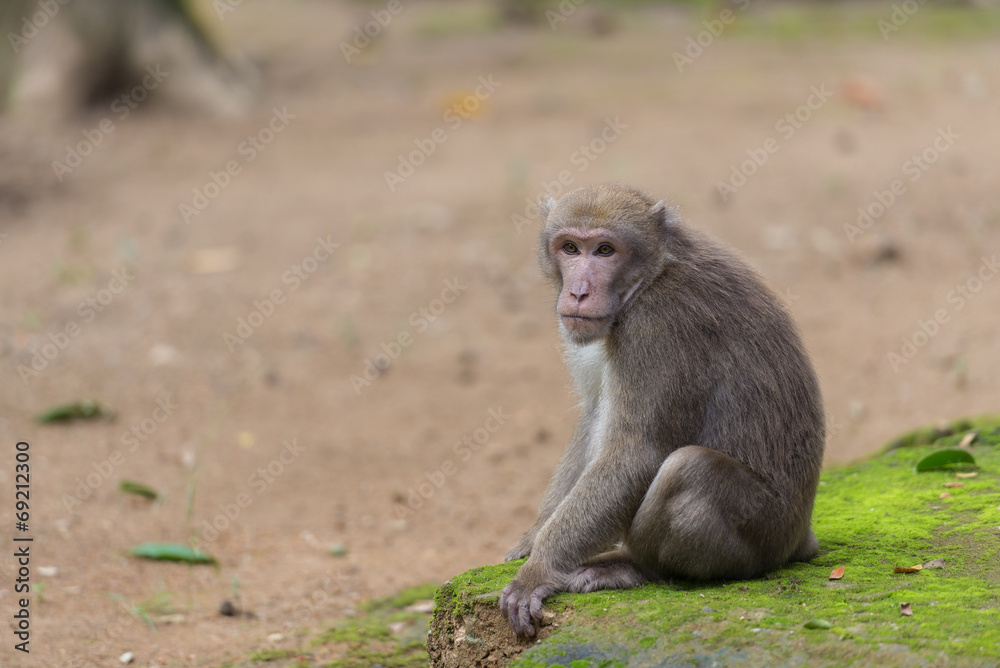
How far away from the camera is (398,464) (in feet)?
28.6

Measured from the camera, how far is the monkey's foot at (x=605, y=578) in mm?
4449

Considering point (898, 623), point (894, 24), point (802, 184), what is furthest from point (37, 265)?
point (894, 24)

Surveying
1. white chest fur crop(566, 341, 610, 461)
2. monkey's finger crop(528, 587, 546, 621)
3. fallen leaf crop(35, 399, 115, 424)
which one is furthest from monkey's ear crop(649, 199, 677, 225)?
fallen leaf crop(35, 399, 115, 424)

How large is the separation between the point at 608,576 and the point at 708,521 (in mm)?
494

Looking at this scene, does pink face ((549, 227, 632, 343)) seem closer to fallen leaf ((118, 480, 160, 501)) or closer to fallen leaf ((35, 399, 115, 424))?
fallen leaf ((118, 480, 160, 501))

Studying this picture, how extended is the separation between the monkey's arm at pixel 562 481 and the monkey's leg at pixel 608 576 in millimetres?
582

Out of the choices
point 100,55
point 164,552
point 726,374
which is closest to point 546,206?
point 726,374

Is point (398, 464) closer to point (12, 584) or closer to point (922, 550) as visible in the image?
point (12, 584)

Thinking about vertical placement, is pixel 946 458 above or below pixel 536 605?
above

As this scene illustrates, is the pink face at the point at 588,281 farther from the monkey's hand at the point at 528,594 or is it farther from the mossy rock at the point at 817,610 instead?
the mossy rock at the point at 817,610

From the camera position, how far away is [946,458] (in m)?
5.75

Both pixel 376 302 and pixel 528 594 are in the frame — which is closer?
pixel 528 594

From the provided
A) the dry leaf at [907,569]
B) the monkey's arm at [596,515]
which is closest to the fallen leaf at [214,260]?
the monkey's arm at [596,515]

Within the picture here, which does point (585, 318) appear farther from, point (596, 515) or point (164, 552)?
point (164, 552)
